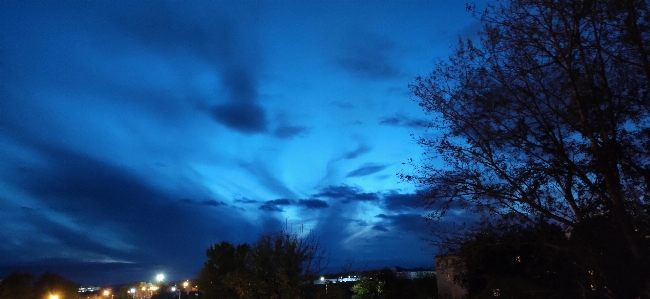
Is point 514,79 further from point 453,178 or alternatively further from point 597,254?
point 597,254

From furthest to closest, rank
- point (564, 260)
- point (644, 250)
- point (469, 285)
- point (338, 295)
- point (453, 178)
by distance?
point (469, 285) < point (338, 295) < point (564, 260) < point (453, 178) < point (644, 250)

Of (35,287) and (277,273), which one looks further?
(35,287)

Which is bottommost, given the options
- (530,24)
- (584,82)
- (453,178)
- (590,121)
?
(453,178)

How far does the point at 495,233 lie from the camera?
38.3 feet

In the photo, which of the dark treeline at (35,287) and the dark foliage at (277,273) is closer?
the dark foliage at (277,273)

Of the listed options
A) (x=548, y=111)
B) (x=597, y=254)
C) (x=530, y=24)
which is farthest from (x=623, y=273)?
(x=530, y=24)

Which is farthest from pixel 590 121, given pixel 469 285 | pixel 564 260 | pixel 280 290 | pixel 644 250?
pixel 469 285

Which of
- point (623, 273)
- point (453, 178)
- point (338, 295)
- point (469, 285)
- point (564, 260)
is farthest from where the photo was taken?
point (469, 285)

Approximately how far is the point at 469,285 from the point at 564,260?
48.7 ft

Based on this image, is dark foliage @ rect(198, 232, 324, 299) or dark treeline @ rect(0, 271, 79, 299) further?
dark treeline @ rect(0, 271, 79, 299)

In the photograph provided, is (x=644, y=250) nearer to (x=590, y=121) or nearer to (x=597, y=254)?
(x=597, y=254)

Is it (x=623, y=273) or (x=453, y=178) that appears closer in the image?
(x=623, y=273)

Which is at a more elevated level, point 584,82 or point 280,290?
point 584,82

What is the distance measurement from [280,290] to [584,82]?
9866mm
